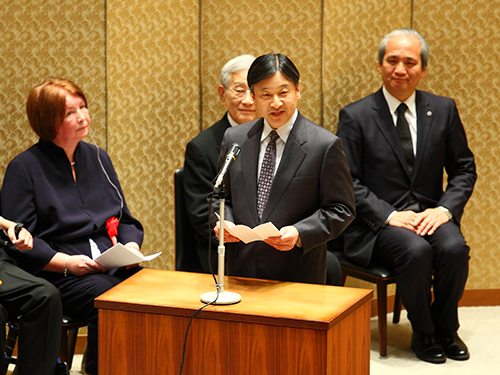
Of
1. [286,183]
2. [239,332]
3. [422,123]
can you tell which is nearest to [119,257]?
[286,183]

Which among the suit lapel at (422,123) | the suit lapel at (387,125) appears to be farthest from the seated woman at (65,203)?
the suit lapel at (422,123)

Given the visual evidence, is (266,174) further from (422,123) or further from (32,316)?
(422,123)

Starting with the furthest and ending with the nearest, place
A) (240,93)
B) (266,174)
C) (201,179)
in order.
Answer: (240,93)
(201,179)
(266,174)

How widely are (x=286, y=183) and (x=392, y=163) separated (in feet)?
4.52

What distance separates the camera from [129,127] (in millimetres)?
4000

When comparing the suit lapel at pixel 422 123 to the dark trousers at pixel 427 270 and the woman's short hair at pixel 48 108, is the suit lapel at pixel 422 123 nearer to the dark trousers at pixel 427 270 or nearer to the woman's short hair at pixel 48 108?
the dark trousers at pixel 427 270

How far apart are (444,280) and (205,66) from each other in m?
1.91

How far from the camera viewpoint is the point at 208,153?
11.7ft

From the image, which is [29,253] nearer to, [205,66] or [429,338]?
[205,66]

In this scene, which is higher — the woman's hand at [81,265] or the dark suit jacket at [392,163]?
the dark suit jacket at [392,163]

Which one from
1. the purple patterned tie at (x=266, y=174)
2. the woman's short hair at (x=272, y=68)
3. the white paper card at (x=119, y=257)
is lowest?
the white paper card at (x=119, y=257)

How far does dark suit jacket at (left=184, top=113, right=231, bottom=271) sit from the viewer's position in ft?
11.3

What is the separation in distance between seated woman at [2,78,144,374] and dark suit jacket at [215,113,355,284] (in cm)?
79

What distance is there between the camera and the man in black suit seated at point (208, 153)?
11.4ft
